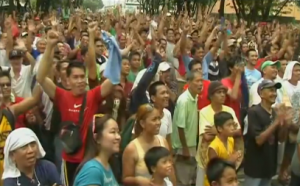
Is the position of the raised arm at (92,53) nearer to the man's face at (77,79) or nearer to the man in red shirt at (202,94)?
the man's face at (77,79)

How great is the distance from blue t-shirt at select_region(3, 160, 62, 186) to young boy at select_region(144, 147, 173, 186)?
0.67 metres

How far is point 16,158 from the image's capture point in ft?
11.6

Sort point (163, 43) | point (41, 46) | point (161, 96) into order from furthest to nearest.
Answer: point (163, 43) < point (41, 46) < point (161, 96)

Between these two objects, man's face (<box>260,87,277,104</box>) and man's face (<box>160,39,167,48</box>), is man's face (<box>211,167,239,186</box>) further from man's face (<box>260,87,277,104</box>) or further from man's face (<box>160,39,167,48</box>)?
man's face (<box>160,39,167,48</box>)

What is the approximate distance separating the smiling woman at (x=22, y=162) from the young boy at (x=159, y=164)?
0.70 meters

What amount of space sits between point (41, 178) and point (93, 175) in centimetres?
45

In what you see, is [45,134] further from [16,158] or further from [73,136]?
[16,158]

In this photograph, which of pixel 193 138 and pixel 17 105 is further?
pixel 193 138

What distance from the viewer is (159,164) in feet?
12.3

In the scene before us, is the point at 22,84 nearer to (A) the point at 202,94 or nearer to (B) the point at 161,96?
(B) the point at 161,96

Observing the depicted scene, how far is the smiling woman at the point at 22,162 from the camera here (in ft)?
11.6

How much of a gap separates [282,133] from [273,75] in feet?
5.27

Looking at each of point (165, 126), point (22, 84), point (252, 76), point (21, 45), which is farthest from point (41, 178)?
point (252, 76)

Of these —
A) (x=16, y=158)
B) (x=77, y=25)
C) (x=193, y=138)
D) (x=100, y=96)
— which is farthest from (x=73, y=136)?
(x=77, y=25)
